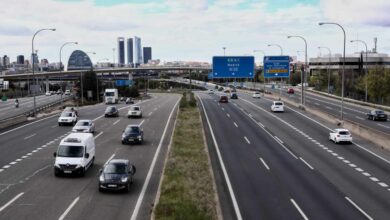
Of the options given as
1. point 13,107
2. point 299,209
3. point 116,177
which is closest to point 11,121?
point 116,177

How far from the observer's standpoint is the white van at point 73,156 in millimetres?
25516

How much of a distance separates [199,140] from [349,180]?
574 inches

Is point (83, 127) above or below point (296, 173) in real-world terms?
above

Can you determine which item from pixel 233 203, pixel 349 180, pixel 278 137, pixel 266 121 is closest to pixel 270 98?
pixel 266 121

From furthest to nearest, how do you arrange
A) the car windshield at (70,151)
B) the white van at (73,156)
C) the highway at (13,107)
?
1. the highway at (13,107)
2. the car windshield at (70,151)
3. the white van at (73,156)

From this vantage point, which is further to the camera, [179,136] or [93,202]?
[179,136]

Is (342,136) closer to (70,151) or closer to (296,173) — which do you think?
(296,173)

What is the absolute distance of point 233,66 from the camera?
7331cm

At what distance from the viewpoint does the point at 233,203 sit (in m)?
21.4

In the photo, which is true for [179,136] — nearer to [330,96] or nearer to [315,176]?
[315,176]

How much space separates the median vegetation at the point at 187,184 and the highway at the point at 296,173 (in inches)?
35.6

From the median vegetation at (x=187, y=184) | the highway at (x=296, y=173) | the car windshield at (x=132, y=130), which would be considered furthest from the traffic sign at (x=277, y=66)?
the car windshield at (x=132, y=130)

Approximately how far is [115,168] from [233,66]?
169ft

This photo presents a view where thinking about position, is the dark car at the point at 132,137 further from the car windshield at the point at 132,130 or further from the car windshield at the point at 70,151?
the car windshield at the point at 70,151
